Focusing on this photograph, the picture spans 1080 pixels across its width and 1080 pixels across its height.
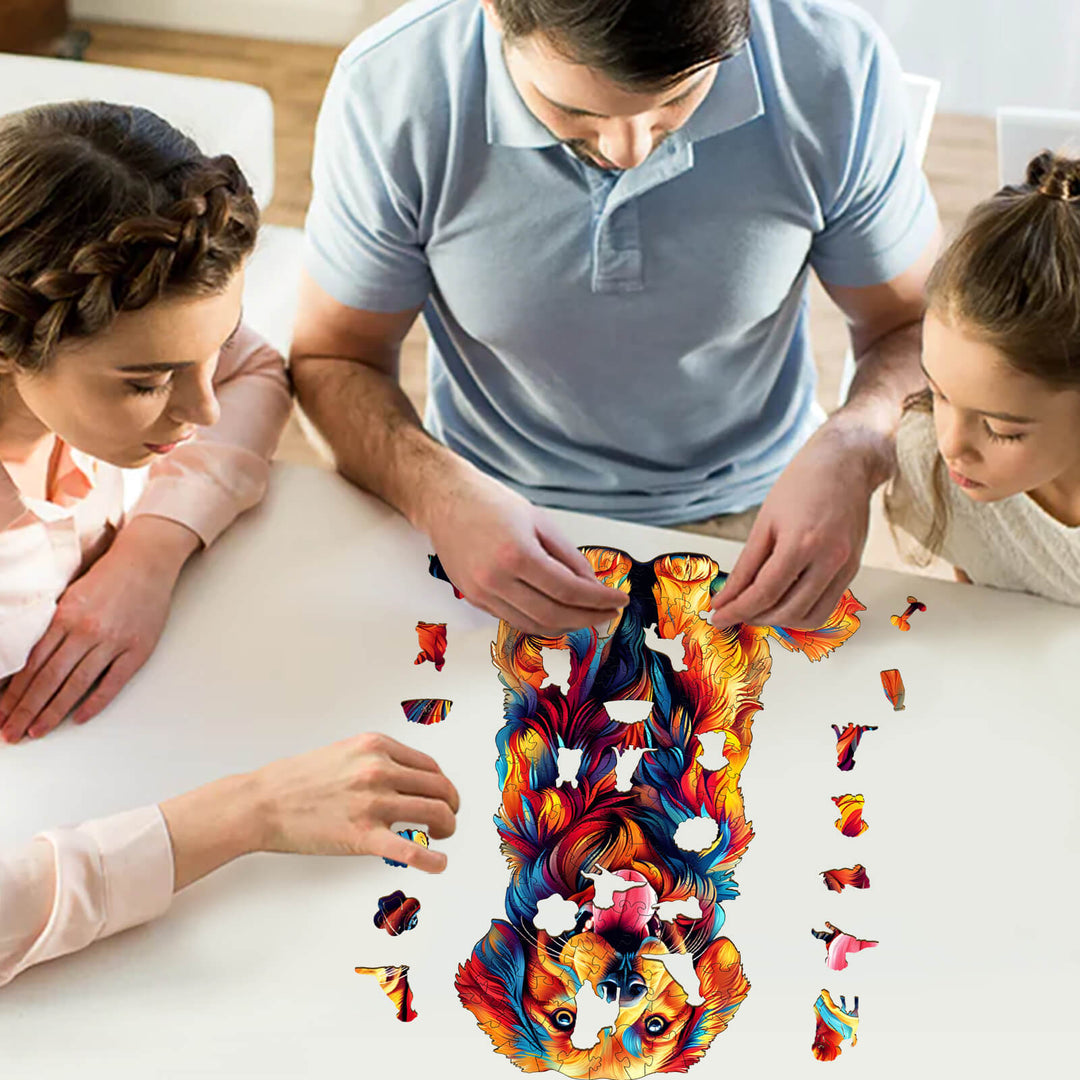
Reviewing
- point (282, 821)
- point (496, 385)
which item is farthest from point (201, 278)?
point (496, 385)

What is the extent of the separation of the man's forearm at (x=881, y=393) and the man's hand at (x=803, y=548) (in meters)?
0.04

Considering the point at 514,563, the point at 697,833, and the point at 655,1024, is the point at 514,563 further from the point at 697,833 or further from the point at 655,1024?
the point at 655,1024

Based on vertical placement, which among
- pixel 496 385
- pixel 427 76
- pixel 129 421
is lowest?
pixel 496 385

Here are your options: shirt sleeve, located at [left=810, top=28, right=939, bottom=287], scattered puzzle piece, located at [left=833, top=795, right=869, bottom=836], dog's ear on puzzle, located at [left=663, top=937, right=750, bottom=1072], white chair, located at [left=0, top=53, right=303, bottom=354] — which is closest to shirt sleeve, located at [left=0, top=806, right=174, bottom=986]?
dog's ear on puzzle, located at [left=663, top=937, right=750, bottom=1072]

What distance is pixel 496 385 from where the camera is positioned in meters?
1.40

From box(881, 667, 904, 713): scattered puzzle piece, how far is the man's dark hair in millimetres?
443

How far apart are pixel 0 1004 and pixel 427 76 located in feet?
2.51

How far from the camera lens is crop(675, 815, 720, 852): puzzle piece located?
3.00 ft

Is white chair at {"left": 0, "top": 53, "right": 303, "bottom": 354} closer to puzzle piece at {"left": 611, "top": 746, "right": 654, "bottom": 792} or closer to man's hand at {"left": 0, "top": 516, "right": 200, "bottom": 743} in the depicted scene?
man's hand at {"left": 0, "top": 516, "right": 200, "bottom": 743}

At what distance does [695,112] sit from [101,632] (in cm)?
61

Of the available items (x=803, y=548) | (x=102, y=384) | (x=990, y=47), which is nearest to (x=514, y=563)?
(x=803, y=548)

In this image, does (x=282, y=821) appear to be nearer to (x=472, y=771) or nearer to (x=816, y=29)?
(x=472, y=771)

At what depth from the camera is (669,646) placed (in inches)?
40.2

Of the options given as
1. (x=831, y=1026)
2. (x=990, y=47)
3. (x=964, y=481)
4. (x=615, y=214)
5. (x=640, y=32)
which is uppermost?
(x=640, y=32)
